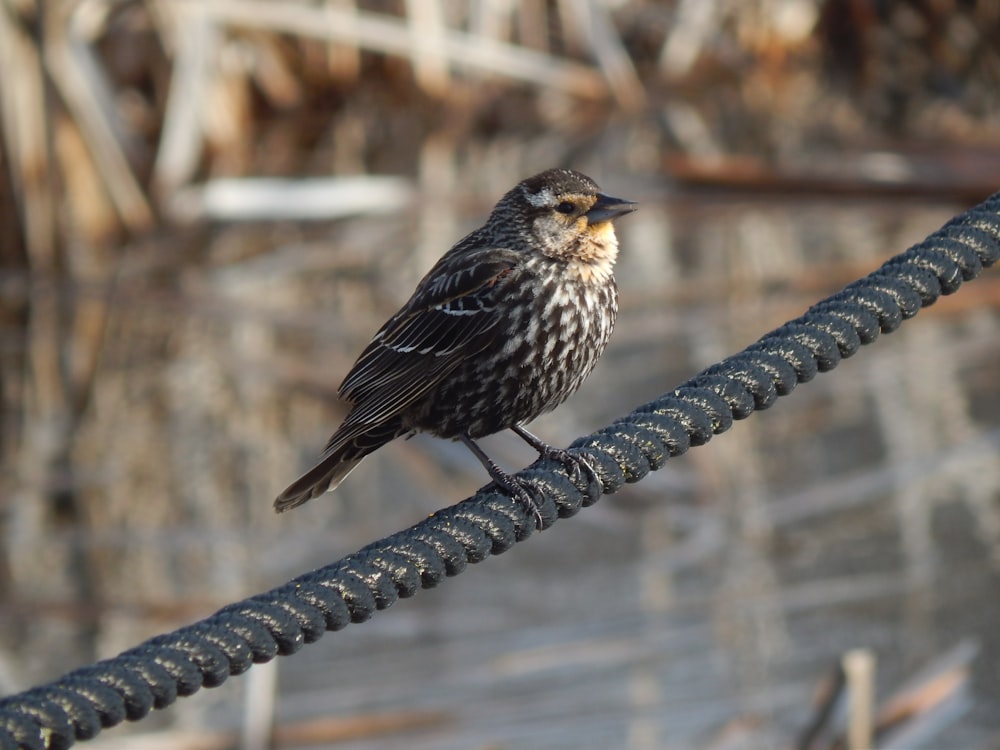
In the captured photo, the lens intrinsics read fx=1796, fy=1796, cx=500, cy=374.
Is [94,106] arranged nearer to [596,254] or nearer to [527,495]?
[596,254]

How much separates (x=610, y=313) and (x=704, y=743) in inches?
67.2

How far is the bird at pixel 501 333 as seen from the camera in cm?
362

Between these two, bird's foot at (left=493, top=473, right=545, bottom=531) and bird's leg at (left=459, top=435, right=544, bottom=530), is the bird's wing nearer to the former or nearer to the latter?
bird's leg at (left=459, top=435, right=544, bottom=530)

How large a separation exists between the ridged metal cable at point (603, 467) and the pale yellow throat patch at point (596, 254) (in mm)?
657

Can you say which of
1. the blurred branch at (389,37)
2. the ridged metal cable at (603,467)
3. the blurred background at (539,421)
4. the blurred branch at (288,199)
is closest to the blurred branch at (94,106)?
the blurred background at (539,421)

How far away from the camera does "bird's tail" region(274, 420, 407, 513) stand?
362 cm

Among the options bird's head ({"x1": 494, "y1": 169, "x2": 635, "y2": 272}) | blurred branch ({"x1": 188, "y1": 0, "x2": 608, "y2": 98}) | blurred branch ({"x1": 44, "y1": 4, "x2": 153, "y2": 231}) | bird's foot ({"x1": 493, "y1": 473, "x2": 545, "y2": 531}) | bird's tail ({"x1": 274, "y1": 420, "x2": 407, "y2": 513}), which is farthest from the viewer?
blurred branch ({"x1": 188, "y1": 0, "x2": 608, "y2": 98})

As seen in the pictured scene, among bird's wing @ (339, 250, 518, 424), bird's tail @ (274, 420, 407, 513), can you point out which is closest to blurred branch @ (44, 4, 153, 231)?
bird's wing @ (339, 250, 518, 424)

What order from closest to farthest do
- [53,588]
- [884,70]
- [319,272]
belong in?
[53,588]
[319,272]
[884,70]

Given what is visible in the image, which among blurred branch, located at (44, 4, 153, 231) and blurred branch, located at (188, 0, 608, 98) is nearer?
Result: blurred branch, located at (44, 4, 153, 231)

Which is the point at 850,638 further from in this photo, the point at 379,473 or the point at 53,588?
the point at 53,588

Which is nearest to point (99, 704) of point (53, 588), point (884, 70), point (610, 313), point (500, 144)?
point (610, 313)

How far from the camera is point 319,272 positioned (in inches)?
376

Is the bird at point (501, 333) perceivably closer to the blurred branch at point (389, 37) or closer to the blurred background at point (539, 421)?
the blurred background at point (539, 421)
